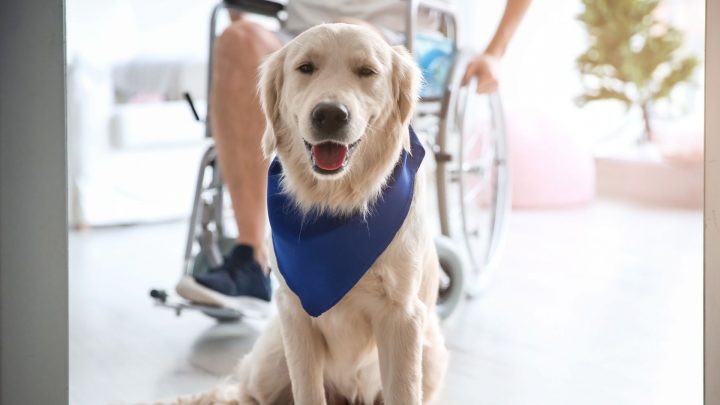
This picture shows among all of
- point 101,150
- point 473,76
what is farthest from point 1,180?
point 101,150

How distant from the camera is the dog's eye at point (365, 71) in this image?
1380mm

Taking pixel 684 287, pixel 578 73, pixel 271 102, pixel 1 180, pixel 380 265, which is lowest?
pixel 684 287

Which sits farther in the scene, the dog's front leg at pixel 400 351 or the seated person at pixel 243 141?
the seated person at pixel 243 141

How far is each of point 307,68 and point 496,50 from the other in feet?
3.81

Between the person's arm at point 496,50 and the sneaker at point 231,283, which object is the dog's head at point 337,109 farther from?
the person's arm at point 496,50

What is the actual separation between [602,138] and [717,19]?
393cm

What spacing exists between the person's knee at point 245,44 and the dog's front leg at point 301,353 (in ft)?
3.13

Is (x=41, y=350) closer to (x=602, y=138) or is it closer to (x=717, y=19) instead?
(x=717, y=19)

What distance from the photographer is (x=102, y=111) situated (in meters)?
4.00

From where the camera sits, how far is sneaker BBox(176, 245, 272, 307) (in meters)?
2.16

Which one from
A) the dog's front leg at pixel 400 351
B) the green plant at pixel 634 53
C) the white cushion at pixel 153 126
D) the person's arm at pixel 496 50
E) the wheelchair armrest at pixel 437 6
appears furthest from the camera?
the green plant at pixel 634 53

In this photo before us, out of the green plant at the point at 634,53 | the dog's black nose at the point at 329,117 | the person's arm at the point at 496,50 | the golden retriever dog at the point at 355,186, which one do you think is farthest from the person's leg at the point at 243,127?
the green plant at the point at 634,53

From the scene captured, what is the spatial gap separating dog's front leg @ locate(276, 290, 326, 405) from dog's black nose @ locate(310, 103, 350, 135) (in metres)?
0.33

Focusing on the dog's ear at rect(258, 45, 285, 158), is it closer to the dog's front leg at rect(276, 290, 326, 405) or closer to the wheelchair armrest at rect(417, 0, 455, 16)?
the dog's front leg at rect(276, 290, 326, 405)
